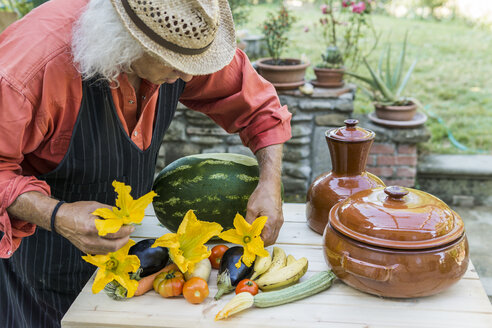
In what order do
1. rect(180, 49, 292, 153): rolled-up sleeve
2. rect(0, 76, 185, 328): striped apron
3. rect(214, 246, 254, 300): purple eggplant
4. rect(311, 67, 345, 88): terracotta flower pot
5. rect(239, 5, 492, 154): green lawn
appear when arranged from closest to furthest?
rect(214, 246, 254, 300): purple eggplant
rect(0, 76, 185, 328): striped apron
rect(180, 49, 292, 153): rolled-up sleeve
rect(311, 67, 345, 88): terracotta flower pot
rect(239, 5, 492, 154): green lawn

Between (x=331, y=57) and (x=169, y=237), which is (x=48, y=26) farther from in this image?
(x=331, y=57)

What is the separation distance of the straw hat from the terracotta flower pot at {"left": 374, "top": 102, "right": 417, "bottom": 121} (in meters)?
3.10

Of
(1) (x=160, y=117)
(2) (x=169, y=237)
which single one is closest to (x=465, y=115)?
(1) (x=160, y=117)

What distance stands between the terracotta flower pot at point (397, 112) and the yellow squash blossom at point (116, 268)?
3320 millimetres

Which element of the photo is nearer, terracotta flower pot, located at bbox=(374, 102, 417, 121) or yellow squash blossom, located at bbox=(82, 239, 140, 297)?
yellow squash blossom, located at bbox=(82, 239, 140, 297)

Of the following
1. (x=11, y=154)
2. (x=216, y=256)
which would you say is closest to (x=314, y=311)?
(x=216, y=256)

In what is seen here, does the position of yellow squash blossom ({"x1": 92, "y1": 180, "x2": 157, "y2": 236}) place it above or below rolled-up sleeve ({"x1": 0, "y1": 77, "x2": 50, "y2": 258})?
below

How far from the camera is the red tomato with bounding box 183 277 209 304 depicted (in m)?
1.57

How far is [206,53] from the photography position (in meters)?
1.61

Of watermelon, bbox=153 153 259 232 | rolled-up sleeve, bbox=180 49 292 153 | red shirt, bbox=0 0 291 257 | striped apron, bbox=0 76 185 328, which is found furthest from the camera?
rolled-up sleeve, bbox=180 49 292 153

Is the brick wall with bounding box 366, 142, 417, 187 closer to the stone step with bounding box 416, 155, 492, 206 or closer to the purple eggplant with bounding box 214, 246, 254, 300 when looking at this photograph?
the stone step with bounding box 416, 155, 492, 206

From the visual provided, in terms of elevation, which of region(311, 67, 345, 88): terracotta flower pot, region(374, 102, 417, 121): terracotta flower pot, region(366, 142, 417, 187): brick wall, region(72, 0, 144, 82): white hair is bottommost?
region(366, 142, 417, 187): brick wall

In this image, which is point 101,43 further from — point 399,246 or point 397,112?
point 397,112

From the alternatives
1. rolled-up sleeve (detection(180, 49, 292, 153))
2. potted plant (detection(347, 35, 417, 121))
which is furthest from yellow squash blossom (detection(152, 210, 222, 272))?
potted plant (detection(347, 35, 417, 121))
